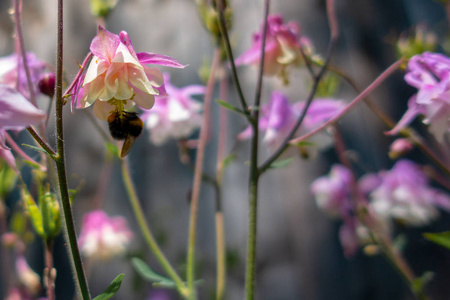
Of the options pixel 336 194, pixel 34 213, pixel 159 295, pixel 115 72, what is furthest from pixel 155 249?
pixel 159 295

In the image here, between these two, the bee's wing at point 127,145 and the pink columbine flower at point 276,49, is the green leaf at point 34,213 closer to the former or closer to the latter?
the bee's wing at point 127,145

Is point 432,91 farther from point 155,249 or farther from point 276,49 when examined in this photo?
point 155,249

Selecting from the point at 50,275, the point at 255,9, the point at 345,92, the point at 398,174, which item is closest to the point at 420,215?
the point at 398,174

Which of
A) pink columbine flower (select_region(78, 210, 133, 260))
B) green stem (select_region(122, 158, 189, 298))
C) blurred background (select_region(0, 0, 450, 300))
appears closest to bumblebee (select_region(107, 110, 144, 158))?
green stem (select_region(122, 158, 189, 298))

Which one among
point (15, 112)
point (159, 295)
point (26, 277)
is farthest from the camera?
point (159, 295)

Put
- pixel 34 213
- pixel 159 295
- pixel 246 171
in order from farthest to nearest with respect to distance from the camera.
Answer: pixel 246 171 < pixel 159 295 < pixel 34 213

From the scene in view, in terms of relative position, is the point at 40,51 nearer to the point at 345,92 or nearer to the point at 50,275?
the point at 345,92

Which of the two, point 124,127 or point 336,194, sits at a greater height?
point 124,127
